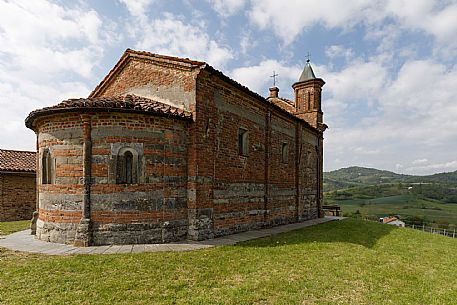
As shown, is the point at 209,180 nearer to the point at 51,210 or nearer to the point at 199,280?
the point at 199,280

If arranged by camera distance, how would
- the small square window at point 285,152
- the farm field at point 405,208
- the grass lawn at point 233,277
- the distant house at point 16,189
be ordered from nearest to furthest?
the grass lawn at point 233,277
the distant house at point 16,189
the small square window at point 285,152
the farm field at point 405,208

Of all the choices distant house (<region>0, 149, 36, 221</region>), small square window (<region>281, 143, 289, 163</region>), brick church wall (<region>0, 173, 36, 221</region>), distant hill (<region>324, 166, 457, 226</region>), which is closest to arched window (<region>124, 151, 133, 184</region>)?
small square window (<region>281, 143, 289, 163</region>)

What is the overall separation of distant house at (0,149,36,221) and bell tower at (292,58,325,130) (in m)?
16.8

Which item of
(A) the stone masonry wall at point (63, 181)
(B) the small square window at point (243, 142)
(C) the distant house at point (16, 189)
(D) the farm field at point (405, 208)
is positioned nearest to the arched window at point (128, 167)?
(A) the stone masonry wall at point (63, 181)

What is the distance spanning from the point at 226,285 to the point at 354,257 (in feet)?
13.8

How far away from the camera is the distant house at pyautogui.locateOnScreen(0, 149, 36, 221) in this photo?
13812 mm

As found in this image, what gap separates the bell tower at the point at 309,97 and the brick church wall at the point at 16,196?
16.9m

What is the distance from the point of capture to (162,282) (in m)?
4.96

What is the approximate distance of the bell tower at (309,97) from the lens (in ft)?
59.0

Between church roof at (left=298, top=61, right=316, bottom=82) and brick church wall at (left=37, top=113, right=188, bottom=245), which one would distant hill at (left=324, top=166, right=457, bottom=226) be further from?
brick church wall at (left=37, top=113, right=188, bottom=245)

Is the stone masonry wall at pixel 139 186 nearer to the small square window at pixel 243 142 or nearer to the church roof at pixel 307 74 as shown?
the small square window at pixel 243 142

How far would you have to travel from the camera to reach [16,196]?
14227mm

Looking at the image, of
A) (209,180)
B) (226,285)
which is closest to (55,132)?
(209,180)

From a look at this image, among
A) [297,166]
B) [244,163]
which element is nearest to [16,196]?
[244,163]
